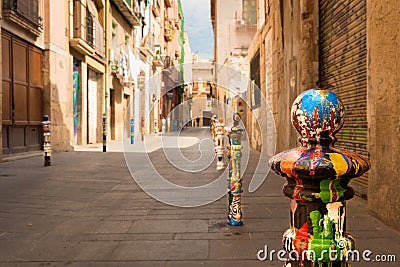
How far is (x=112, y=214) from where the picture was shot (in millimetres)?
5168

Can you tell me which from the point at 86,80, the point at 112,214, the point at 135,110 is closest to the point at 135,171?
the point at 112,214

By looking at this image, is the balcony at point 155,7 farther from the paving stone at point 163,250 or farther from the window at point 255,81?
the paving stone at point 163,250

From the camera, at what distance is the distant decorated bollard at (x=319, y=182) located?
149cm

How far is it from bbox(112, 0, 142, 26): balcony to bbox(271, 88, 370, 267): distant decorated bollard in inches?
924

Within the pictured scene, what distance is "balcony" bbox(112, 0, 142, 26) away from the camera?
23.9m

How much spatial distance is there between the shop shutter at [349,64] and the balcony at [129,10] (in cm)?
1787

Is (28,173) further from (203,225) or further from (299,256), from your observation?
(299,256)

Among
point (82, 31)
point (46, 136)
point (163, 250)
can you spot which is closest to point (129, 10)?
point (82, 31)

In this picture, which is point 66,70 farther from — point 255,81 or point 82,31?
Result: point 255,81

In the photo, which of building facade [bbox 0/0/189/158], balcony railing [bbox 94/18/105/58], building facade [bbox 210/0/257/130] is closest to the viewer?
building facade [bbox 0/0/189/158]

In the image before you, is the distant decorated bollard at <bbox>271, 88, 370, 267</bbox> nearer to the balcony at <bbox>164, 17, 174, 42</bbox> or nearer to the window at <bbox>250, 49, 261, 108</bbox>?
the window at <bbox>250, 49, 261, 108</bbox>

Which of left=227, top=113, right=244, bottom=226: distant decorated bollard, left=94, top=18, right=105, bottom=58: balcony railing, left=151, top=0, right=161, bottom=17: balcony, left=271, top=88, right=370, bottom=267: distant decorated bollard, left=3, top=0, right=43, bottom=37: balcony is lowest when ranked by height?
left=227, top=113, right=244, bottom=226: distant decorated bollard

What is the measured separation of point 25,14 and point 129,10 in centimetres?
1417

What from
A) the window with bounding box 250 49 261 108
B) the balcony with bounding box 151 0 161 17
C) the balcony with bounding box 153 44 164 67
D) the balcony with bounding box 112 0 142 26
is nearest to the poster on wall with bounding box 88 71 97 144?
the balcony with bounding box 112 0 142 26
